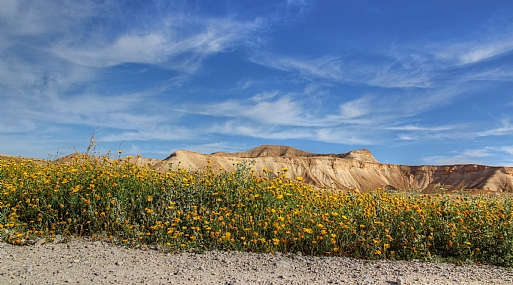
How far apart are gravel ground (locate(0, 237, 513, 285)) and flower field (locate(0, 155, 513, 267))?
13.4 inches

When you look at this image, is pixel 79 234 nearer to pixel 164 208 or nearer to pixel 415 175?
pixel 164 208

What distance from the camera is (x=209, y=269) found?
5.59 metres

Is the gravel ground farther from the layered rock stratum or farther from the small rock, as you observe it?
the layered rock stratum

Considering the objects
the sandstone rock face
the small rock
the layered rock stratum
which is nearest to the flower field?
the small rock

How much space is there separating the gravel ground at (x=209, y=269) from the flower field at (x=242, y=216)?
0.34m

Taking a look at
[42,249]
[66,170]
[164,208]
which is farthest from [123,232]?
[66,170]

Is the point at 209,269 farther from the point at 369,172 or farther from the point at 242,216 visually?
the point at 369,172

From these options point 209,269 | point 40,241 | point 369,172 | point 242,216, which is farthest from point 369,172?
point 209,269

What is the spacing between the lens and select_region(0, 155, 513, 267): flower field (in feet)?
21.3

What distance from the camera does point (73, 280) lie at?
5230mm

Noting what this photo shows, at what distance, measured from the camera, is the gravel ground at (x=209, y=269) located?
207 inches

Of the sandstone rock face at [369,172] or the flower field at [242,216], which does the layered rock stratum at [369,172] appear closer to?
the sandstone rock face at [369,172]

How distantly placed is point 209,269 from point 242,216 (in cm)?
168

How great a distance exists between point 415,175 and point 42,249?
100679 millimetres
